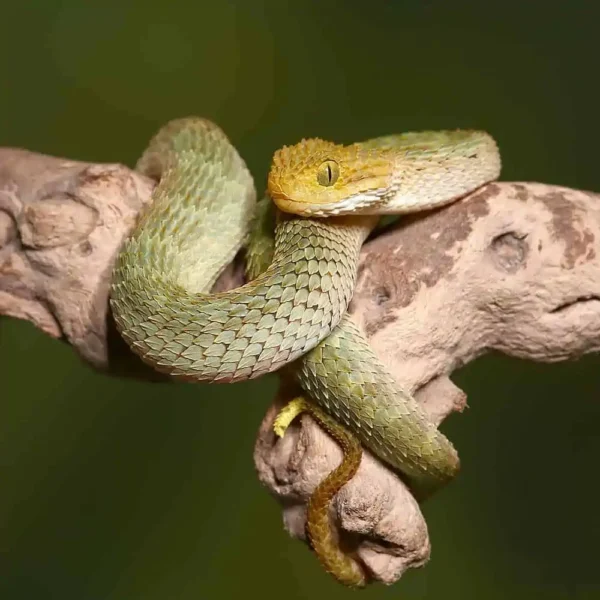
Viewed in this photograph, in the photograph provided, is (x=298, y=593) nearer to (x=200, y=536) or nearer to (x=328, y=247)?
(x=200, y=536)

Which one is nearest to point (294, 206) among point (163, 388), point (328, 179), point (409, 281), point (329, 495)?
point (328, 179)

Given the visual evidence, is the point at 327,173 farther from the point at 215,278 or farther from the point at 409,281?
the point at 215,278

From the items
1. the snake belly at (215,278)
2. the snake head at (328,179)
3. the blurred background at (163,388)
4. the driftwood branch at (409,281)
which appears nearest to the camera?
the snake belly at (215,278)

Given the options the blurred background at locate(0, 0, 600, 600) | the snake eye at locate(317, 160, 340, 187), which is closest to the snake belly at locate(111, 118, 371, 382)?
the snake eye at locate(317, 160, 340, 187)

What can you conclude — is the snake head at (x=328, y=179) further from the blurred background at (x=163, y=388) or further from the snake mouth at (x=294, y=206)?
the blurred background at (x=163, y=388)

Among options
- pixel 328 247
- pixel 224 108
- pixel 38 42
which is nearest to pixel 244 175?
pixel 328 247

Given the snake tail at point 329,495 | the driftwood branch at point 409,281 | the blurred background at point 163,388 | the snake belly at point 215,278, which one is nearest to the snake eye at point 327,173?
the snake belly at point 215,278
